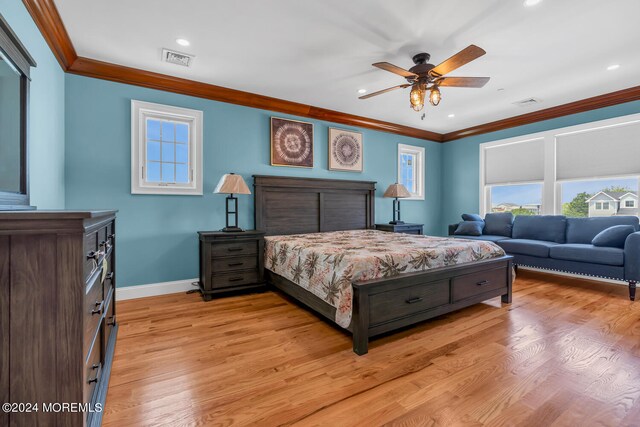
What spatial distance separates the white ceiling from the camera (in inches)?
90.3

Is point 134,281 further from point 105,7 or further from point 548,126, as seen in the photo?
point 548,126

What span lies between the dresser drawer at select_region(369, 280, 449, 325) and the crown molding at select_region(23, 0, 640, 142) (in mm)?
3180

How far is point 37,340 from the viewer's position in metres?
0.99

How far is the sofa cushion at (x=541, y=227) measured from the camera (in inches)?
170

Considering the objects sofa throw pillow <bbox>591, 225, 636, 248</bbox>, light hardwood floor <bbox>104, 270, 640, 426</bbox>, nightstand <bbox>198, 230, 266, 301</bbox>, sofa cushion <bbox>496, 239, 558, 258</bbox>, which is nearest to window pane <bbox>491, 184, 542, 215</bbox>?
sofa cushion <bbox>496, 239, 558, 258</bbox>

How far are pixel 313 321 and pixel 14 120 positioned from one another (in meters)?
2.54

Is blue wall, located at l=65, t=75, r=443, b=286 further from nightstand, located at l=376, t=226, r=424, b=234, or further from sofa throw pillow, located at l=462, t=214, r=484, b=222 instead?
sofa throw pillow, located at l=462, t=214, r=484, b=222

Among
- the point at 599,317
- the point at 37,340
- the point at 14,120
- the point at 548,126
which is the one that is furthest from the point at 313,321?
the point at 548,126

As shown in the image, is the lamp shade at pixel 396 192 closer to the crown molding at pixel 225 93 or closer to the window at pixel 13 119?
the crown molding at pixel 225 93

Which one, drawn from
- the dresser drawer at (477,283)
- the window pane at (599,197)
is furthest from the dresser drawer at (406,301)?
the window pane at (599,197)

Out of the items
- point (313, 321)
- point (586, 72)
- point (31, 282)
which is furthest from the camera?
point (586, 72)

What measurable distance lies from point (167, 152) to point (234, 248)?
4.89 ft

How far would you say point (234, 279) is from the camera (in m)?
3.44

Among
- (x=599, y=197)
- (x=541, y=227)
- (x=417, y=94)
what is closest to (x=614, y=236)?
(x=541, y=227)
